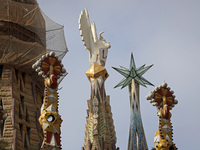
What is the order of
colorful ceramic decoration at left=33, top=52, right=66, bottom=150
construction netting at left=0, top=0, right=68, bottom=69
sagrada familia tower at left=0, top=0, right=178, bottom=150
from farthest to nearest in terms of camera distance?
1. construction netting at left=0, top=0, right=68, bottom=69
2. sagrada familia tower at left=0, top=0, right=178, bottom=150
3. colorful ceramic decoration at left=33, top=52, right=66, bottom=150

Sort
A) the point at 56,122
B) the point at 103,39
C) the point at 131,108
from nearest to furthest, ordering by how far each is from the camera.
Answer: the point at 56,122, the point at 131,108, the point at 103,39

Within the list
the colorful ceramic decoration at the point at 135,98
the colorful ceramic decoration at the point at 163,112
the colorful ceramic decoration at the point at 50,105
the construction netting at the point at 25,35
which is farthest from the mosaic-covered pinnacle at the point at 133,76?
the colorful ceramic decoration at the point at 50,105

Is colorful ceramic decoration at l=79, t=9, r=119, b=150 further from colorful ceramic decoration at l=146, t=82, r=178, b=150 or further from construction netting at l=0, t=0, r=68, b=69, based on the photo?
colorful ceramic decoration at l=146, t=82, r=178, b=150

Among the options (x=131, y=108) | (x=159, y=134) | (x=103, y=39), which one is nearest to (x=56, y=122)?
(x=159, y=134)

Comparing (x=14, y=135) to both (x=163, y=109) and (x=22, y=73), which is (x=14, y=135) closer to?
(x=22, y=73)

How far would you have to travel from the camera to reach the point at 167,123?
119 ft

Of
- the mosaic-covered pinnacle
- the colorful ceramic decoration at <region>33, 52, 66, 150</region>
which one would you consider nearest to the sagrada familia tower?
the mosaic-covered pinnacle

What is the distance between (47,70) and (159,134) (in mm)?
6538

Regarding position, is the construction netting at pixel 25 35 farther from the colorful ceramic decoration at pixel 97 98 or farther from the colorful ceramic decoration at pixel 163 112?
the colorful ceramic decoration at pixel 163 112

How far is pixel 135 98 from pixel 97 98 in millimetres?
2518

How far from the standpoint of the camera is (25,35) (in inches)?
1793

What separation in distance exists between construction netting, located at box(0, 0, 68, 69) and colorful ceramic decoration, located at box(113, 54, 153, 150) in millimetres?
4727

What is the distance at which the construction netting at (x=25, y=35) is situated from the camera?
4372 cm

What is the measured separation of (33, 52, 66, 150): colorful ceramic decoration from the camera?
3372cm
